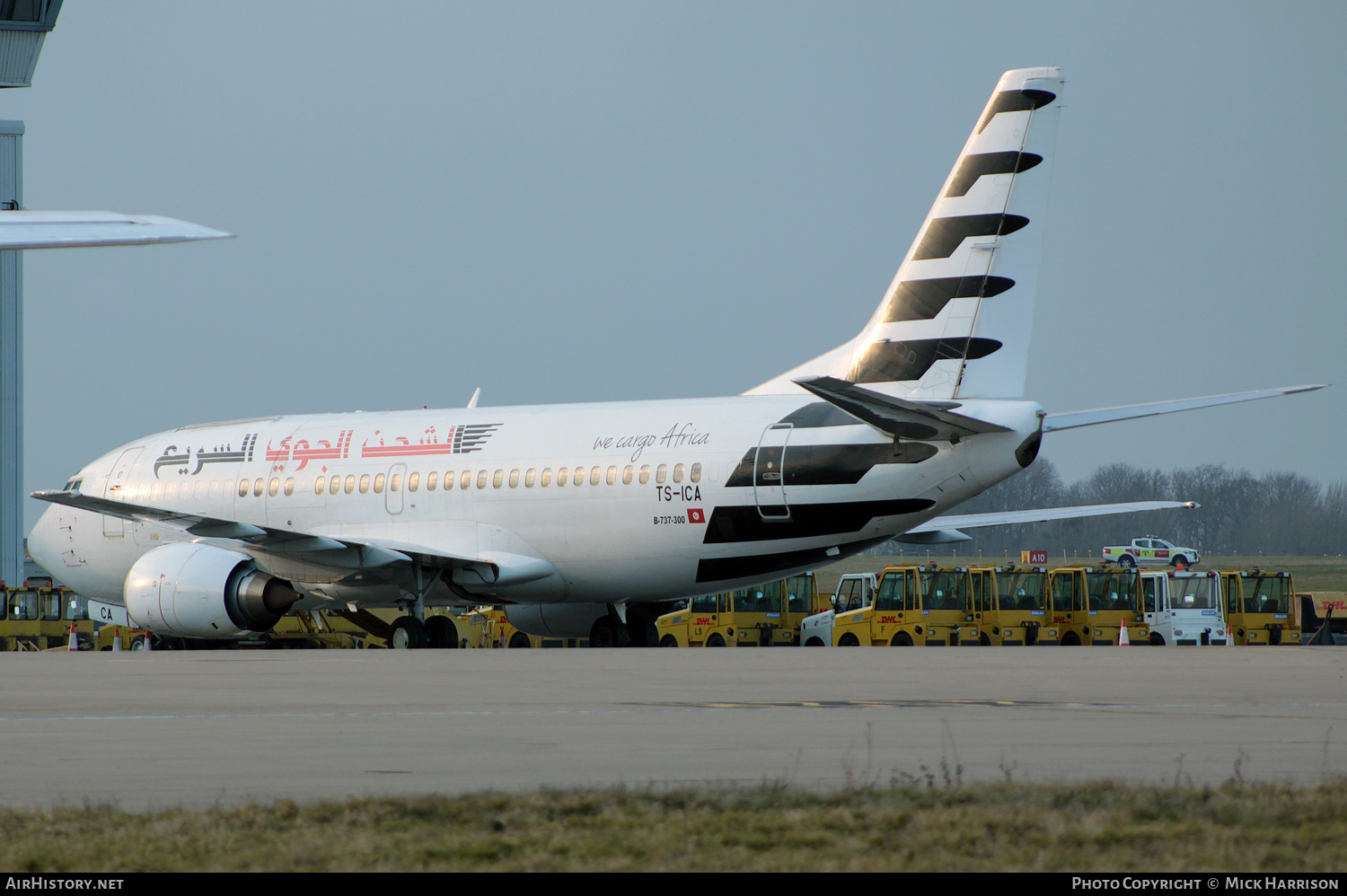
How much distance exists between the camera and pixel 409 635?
25.8 m

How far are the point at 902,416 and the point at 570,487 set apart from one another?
20.1 ft

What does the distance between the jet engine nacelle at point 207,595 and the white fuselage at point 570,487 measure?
0.93 meters

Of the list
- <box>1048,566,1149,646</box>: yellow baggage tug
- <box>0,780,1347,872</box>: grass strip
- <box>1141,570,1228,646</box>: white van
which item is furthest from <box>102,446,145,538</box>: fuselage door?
<box>0,780,1347,872</box>: grass strip

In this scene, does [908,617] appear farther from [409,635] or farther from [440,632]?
[409,635]

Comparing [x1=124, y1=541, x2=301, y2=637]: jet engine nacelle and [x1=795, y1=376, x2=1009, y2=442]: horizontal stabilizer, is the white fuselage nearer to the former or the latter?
[x1=795, y1=376, x2=1009, y2=442]: horizontal stabilizer

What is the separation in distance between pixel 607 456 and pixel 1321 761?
17302 millimetres

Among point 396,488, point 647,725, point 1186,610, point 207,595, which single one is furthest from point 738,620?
point 647,725

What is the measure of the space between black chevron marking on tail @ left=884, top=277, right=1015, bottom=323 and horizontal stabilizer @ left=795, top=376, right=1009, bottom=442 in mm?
1540

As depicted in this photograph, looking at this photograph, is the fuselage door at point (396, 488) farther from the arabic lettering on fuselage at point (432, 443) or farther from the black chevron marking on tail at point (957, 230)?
the black chevron marking on tail at point (957, 230)

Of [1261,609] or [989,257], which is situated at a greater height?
[989,257]

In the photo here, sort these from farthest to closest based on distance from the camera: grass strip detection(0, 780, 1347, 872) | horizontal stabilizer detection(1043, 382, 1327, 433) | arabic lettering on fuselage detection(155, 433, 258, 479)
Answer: arabic lettering on fuselage detection(155, 433, 258, 479), horizontal stabilizer detection(1043, 382, 1327, 433), grass strip detection(0, 780, 1347, 872)

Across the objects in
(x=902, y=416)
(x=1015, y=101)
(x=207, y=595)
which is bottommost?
(x=207, y=595)

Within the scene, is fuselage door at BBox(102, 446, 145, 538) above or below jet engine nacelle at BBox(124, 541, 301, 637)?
above

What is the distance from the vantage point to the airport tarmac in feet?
23.8
